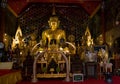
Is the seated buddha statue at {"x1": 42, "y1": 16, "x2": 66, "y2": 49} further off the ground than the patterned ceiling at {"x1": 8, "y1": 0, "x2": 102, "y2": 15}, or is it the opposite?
the patterned ceiling at {"x1": 8, "y1": 0, "x2": 102, "y2": 15}

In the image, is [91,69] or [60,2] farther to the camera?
[60,2]

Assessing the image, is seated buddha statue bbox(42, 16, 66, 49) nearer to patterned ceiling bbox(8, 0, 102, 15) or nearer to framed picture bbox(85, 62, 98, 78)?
patterned ceiling bbox(8, 0, 102, 15)

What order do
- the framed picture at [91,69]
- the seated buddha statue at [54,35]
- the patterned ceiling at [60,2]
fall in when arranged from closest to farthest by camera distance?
the framed picture at [91,69]
the patterned ceiling at [60,2]
the seated buddha statue at [54,35]

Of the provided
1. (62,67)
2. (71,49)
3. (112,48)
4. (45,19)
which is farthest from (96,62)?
(45,19)

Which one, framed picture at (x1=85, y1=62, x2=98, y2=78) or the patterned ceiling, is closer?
framed picture at (x1=85, y1=62, x2=98, y2=78)

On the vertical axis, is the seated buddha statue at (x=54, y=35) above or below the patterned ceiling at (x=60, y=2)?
below

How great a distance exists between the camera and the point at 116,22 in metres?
8.55

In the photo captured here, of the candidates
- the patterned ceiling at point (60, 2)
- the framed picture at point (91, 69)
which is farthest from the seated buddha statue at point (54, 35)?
the framed picture at point (91, 69)

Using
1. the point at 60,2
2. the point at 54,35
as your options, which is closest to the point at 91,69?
the point at 54,35

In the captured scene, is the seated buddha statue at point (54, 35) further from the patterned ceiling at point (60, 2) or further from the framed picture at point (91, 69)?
the framed picture at point (91, 69)

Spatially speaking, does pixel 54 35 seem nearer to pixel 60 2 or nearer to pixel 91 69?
pixel 60 2

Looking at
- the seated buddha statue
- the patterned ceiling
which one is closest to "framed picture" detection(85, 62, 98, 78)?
the seated buddha statue

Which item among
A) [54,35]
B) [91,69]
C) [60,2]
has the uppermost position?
[60,2]

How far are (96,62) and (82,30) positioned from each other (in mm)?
5757
